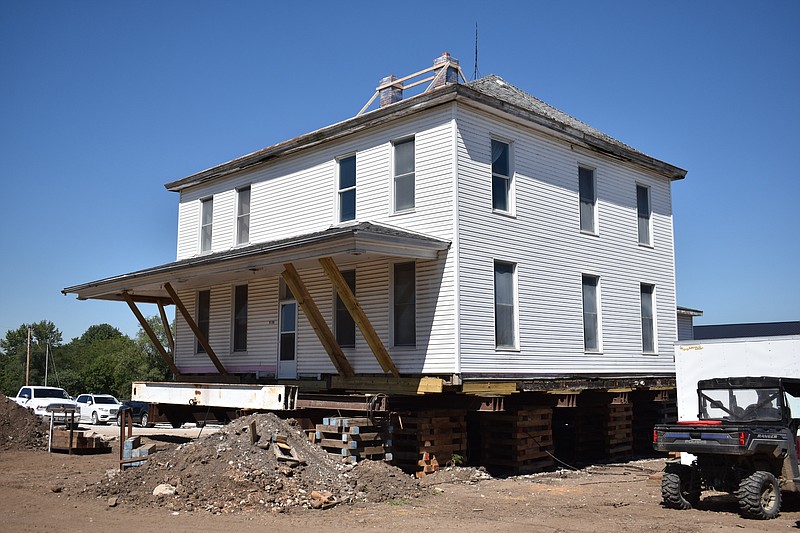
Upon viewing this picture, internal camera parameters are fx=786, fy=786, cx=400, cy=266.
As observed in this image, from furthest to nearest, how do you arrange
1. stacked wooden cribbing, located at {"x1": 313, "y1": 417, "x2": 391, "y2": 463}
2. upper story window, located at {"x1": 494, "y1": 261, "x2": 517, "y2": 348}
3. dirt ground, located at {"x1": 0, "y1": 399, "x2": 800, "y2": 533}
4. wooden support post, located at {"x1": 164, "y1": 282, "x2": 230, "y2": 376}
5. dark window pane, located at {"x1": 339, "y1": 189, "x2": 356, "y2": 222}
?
wooden support post, located at {"x1": 164, "y1": 282, "x2": 230, "y2": 376} < dark window pane, located at {"x1": 339, "y1": 189, "x2": 356, "y2": 222} < upper story window, located at {"x1": 494, "y1": 261, "x2": 517, "y2": 348} < stacked wooden cribbing, located at {"x1": 313, "y1": 417, "x2": 391, "y2": 463} < dirt ground, located at {"x1": 0, "y1": 399, "x2": 800, "y2": 533}

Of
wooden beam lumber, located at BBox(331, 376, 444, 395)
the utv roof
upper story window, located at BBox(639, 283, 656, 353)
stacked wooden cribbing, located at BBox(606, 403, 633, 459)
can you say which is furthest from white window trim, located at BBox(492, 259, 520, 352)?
upper story window, located at BBox(639, 283, 656, 353)

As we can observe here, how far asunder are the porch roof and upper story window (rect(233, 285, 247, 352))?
0.66 meters

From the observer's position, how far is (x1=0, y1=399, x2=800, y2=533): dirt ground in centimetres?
1138

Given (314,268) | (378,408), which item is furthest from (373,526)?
(314,268)

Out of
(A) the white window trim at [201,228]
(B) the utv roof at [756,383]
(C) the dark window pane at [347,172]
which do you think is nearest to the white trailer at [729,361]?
(B) the utv roof at [756,383]

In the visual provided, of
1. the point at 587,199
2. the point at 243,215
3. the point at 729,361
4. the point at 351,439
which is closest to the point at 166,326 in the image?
the point at 243,215

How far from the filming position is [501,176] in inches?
721

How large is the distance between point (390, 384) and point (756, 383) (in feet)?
24.2

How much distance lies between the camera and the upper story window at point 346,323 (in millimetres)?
18938

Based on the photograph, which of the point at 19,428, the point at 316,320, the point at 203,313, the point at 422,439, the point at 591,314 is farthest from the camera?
the point at 203,313

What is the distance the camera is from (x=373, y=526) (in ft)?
36.8

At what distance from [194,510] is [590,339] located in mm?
11663

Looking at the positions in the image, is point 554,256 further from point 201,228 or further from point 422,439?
point 201,228

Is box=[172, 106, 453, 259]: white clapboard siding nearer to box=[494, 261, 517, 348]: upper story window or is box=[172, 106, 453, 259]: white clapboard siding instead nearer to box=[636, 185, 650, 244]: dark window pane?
box=[494, 261, 517, 348]: upper story window
